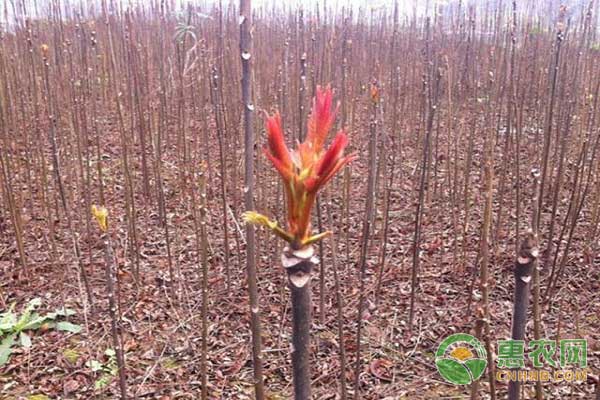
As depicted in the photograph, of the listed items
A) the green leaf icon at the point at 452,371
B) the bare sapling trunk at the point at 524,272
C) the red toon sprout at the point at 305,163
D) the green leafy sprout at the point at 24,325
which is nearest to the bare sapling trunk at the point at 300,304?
the red toon sprout at the point at 305,163

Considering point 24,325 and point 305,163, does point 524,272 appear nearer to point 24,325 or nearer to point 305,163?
point 305,163

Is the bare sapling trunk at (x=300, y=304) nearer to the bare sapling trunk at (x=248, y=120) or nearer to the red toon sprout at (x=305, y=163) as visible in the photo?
the red toon sprout at (x=305, y=163)

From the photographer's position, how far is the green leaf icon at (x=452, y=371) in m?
1.50

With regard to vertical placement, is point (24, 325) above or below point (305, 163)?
below

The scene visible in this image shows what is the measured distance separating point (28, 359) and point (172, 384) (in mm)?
574

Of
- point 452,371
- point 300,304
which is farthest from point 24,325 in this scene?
point 300,304

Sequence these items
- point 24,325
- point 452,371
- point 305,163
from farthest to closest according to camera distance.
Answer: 1. point 24,325
2. point 452,371
3. point 305,163

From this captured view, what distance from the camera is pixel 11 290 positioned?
2.18 metres

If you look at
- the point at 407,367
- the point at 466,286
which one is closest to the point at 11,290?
the point at 407,367

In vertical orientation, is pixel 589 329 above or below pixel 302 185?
below

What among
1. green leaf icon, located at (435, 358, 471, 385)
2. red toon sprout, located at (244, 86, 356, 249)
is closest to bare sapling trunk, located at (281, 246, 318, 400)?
red toon sprout, located at (244, 86, 356, 249)

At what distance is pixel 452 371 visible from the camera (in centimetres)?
158

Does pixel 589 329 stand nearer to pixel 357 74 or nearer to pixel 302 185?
pixel 302 185

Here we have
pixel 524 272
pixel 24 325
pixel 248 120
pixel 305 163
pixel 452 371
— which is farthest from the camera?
pixel 24 325
